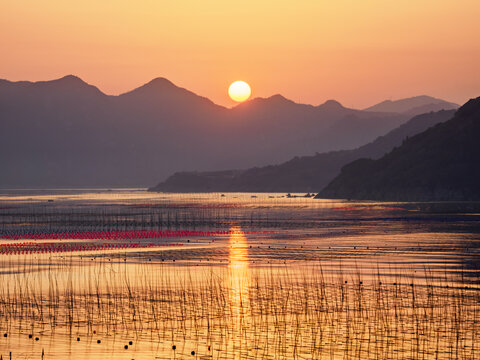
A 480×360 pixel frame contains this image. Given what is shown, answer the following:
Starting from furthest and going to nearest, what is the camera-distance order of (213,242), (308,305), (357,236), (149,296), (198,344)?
1. (357,236)
2. (213,242)
3. (149,296)
4. (308,305)
5. (198,344)

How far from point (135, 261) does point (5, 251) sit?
18.0 metres

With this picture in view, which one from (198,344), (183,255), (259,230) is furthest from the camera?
(259,230)

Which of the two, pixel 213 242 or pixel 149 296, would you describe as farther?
pixel 213 242

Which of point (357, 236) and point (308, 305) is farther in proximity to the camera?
point (357, 236)

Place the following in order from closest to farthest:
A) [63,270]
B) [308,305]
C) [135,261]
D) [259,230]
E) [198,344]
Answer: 1. [198,344]
2. [308,305]
3. [63,270]
4. [135,261]
5. [259,230]

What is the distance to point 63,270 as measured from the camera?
211ft

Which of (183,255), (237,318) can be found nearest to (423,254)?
(183,255)

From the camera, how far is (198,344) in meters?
35.4

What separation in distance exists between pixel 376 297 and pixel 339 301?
2.65m

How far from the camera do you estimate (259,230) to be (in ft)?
400

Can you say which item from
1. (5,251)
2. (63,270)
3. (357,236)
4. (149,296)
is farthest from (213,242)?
(149,296)

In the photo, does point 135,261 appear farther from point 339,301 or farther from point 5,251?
point 339,301

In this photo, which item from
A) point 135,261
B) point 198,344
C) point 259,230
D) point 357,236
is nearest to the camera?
point 198,344

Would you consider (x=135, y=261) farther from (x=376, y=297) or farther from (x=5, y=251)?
(x=376, y=297)
